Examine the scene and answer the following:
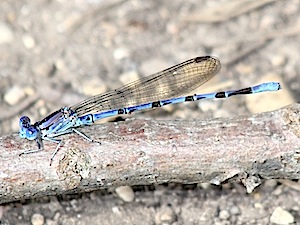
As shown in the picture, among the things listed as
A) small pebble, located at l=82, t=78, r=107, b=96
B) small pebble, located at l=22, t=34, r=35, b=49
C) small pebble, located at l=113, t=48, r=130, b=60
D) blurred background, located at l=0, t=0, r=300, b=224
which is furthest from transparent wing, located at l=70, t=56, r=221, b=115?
small pebble, located at l=22, t=34, r=35, b=49

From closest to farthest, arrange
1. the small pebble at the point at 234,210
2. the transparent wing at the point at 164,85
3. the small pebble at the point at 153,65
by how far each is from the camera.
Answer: the small pebble at the point at 234,210, the transparent wing at the point at 164,85, the small pebble at the point at 153,65

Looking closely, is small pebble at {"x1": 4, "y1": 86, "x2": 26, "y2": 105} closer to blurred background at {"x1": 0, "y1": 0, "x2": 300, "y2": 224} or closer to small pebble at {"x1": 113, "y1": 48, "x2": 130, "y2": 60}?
blurred background at {"x1": 0, "y1": 0, "x2": 300, "y2": 224}

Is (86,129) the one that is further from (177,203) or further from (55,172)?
(177,203)

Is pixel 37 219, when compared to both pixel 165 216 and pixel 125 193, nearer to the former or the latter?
pixel 125 193

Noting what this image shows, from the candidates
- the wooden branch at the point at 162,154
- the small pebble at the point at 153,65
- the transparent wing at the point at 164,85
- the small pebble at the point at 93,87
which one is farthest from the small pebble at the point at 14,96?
the wooden branch at the point at 162,154

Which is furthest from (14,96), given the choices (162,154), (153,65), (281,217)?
(281,217)

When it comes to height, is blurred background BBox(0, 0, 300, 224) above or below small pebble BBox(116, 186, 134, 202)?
above

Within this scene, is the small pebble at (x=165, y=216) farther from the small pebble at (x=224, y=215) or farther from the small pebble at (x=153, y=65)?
the small pebble at (x=153, y=65)
